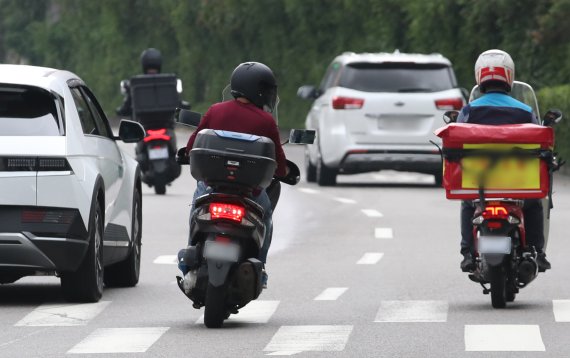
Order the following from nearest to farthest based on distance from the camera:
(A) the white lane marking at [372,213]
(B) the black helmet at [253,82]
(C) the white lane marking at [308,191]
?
(B) the black helmet at [253,82]
(A) the white lane marking at [372,213]
(C) the white lane marking at [308,191]

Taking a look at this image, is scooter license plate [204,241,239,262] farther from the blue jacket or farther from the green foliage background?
the green foliage background

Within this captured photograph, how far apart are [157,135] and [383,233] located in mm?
6592

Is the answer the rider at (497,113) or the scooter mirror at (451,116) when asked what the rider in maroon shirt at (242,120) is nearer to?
the rider at (497,113)

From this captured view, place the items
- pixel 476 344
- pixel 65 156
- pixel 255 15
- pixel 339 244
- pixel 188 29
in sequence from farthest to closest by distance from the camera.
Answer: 1. pixel 188 29
2. pixel 255 15
3. pixel 339 244
4. pixel 65 156
5. pixel 476 344

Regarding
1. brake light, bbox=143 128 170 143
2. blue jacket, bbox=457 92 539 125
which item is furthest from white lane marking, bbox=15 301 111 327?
brake light, bbox=143 128 170 143

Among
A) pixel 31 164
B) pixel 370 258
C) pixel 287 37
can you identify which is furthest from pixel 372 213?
pixel 287 37

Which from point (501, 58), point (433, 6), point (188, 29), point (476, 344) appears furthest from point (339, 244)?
point (188, 29)

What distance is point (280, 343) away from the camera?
10.2 m

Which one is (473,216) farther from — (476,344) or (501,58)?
(476,344)

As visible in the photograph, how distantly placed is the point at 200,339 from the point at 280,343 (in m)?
0.49

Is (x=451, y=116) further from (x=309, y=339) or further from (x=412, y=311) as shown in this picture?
(x=309, y=339)

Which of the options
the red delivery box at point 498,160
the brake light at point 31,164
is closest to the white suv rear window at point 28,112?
the brake light at point 31,164

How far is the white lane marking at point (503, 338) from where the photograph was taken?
9.90 meters

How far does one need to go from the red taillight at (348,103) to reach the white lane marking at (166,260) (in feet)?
33.9
